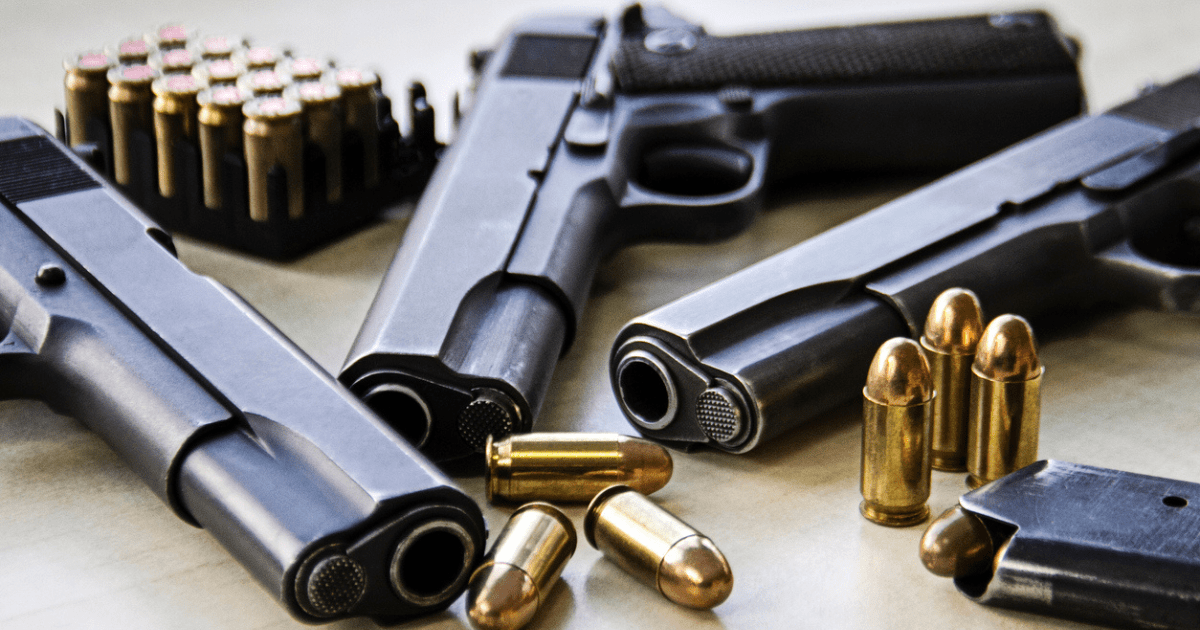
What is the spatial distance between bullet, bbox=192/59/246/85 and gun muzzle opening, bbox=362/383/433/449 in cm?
73

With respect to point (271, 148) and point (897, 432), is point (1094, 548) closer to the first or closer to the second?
point (897, 432)

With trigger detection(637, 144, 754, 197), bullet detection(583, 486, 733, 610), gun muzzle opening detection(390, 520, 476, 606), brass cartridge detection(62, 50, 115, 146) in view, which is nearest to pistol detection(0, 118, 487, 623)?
gun muzzle opening detection(390, 520, 476, 606)

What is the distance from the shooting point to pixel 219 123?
160 cm

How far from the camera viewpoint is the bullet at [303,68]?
5.56 ft

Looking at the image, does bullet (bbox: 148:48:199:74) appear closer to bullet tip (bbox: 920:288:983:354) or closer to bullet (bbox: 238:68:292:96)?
bullet (bbox: 238:68:292:96)

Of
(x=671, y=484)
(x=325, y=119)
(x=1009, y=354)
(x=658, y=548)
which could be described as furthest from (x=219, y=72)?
(x=1009, y=354)

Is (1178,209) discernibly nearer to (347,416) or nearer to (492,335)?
(492,335)

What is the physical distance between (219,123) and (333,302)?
0.29 metres

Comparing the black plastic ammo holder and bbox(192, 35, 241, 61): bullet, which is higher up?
bbox(192, 35, 241, 61): bullet

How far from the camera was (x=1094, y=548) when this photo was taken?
3.18 ft

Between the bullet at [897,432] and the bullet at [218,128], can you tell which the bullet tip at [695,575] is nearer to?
the bullet at [897,432]

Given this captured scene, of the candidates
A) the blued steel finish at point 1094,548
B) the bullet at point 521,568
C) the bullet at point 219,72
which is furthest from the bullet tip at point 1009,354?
the bullet at point 219,72

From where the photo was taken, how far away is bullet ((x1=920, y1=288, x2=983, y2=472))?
3.92 feet

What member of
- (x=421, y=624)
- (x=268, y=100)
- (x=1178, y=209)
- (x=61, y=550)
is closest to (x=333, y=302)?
(x=268, y=100)
